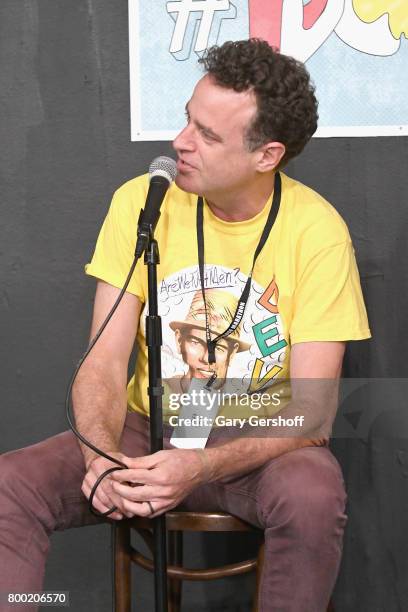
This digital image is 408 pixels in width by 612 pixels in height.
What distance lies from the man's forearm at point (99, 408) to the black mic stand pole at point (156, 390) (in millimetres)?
176

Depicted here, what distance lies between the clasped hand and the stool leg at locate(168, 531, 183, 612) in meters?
0.46

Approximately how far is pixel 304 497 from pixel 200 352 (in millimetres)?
477

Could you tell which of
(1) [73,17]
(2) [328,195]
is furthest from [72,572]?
(1) [73,17]

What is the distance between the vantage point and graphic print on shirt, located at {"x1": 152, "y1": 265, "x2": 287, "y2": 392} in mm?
2090

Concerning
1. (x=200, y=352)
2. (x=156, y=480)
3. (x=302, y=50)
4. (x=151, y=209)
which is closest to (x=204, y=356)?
(x=200, y=352)

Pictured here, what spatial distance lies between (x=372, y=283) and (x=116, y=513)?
1.01 meters

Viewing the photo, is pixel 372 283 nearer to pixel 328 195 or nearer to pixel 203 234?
pixel 328 195

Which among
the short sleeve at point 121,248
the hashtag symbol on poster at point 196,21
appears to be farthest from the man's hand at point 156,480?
the hashtag symbol on poster at point 196,21

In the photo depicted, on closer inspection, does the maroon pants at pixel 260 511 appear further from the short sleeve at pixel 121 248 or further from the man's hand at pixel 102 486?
the short sleeve at pixel 121 248

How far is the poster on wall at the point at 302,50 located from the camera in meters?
2.46

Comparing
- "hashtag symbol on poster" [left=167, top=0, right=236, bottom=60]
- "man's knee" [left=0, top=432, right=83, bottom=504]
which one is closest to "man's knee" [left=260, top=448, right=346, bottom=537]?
"man's knee" [left=0, top=432, right=83, bottom=504]

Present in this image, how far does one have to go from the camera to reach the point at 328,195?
8.27 ft

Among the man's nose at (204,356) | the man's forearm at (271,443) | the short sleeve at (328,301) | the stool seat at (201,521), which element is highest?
the short sleeve at (328,301)

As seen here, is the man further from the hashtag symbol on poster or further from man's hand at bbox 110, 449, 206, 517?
the hashtag symbol on poster
